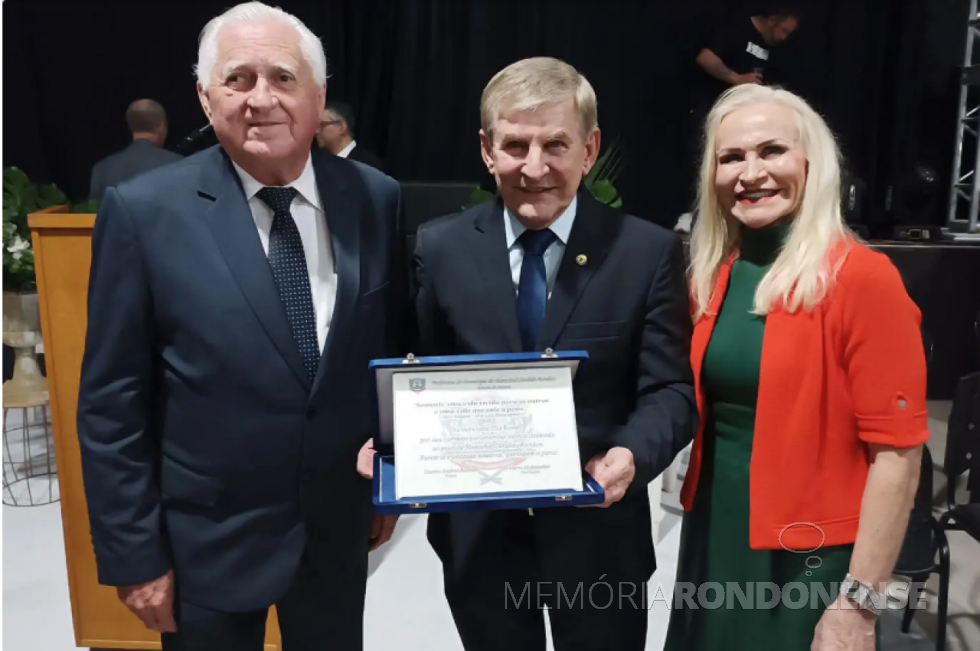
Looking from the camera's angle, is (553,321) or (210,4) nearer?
(553,321)

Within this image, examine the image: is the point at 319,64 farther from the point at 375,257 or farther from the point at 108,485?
the point at 108,485

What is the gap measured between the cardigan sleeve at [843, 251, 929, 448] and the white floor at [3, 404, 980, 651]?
5.17ft

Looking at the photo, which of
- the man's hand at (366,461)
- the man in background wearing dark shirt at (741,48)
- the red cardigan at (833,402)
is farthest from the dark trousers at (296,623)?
the man in background wearing dark shirt at (741,48)

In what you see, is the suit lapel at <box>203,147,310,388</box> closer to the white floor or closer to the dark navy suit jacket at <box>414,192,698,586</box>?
the dark navy suit jacket at <box>414,192,698,586</box>

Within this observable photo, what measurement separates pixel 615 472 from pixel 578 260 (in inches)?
15.7

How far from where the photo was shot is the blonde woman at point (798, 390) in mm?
1359

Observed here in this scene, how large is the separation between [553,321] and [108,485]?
87 centimetres

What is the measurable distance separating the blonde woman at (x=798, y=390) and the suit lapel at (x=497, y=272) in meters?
0.40

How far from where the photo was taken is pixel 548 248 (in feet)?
4.75

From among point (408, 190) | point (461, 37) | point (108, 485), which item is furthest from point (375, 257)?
point (461, 37)

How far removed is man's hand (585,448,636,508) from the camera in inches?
52.4

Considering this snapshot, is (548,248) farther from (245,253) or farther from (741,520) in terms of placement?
(741,520)

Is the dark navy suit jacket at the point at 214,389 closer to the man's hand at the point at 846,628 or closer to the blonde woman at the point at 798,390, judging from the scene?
the blonde woman at the point at 798,390

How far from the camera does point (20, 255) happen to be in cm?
334
